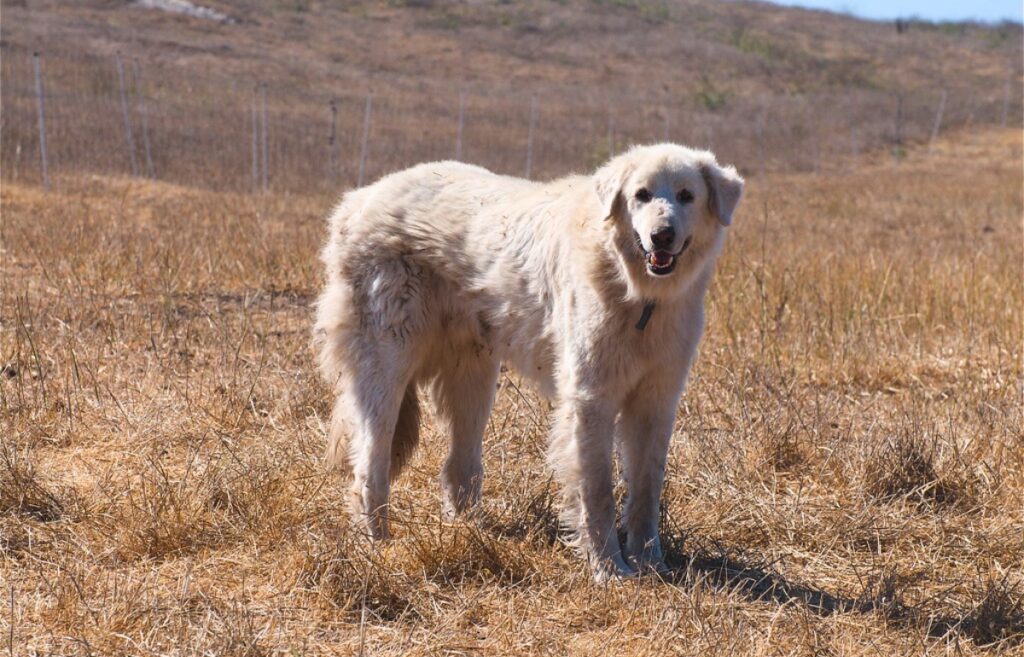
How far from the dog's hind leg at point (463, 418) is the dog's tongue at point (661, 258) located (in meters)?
1.11

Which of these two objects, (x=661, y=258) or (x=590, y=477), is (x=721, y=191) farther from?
(x=590, y=477)

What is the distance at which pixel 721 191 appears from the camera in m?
4.06

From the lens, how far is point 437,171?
4.75 metres

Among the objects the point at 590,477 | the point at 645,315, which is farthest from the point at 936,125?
the point at 590,477

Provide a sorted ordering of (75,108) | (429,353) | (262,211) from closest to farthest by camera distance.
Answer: (429,353), (262,211), (75,108)

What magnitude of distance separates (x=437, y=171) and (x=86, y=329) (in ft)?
9.78

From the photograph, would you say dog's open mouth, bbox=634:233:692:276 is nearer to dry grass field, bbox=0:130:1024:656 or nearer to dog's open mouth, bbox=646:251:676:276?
dog's open mouth, bbox=646:251:676:276

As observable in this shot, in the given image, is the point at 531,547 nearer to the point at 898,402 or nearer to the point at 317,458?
the point at 317,458

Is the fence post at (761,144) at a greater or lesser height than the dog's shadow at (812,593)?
lesser

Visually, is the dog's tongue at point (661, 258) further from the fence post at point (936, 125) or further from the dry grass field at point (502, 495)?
the fence post at point (936, 125)

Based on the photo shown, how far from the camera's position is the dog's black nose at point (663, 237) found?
3809mm

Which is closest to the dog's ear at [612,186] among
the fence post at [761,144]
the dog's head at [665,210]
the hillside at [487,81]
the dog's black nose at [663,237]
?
the dog's head at [665,210]

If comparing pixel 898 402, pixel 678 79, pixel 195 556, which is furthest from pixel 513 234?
pixel 678 79

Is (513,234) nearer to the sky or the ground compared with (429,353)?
nearer to the sky
